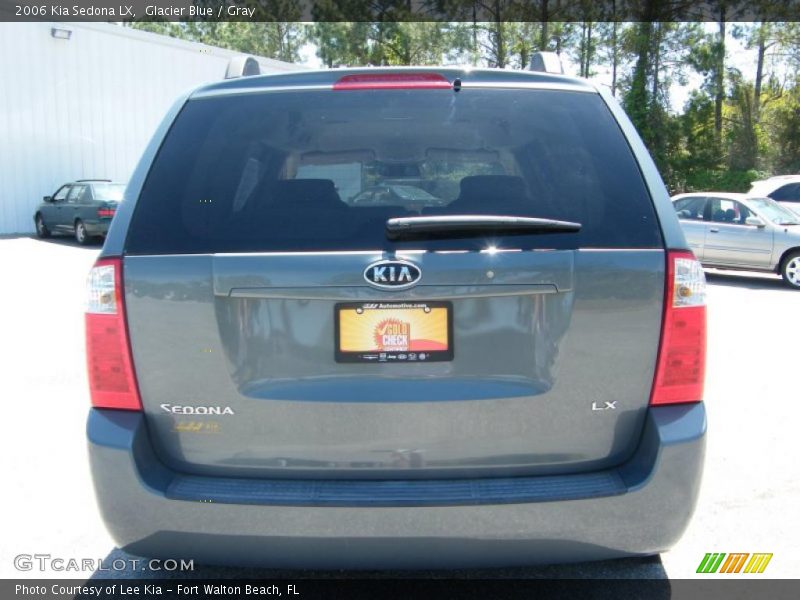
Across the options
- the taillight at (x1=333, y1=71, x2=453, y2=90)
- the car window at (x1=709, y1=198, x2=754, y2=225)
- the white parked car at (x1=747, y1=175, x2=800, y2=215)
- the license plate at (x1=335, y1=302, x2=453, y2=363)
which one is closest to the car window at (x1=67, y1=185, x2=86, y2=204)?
the car window at (x1=709, y1=198, x2=754, y2=225)

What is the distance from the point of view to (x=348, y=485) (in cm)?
237

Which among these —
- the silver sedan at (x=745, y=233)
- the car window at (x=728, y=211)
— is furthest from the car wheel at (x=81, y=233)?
the car window at (x=728, y=211)

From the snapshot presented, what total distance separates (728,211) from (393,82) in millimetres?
11602

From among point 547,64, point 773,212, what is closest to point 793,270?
point 773,212

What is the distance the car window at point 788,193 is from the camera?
14.6 meters

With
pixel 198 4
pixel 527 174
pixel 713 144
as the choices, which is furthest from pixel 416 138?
pixel 198 4

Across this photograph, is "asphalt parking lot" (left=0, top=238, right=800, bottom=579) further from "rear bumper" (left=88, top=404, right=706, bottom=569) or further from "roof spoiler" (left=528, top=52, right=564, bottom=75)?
"roof spoiler" (left=528, top=52, right=564, bottom=75)

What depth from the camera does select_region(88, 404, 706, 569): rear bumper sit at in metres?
2.31

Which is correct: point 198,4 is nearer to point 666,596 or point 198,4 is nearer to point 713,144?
point 713,144

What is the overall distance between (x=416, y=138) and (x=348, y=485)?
129 cm

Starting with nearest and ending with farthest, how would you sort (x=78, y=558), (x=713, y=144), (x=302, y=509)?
(x=302, y=509) → (x=78, y=558) → (x=713, y=144)

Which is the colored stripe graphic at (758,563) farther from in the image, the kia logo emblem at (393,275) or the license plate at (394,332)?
the kia logo emblem at (393,275)

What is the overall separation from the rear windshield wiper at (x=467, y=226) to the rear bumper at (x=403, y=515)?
2.24 feet

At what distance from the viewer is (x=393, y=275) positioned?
2.30 meters
